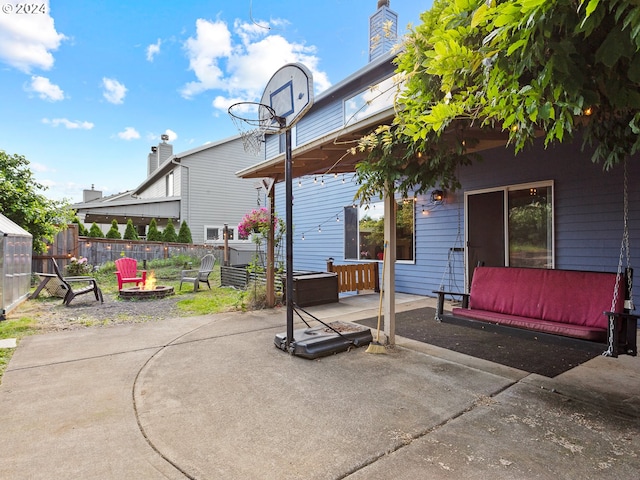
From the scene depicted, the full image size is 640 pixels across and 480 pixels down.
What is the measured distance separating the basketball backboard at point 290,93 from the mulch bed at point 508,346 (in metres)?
3.00

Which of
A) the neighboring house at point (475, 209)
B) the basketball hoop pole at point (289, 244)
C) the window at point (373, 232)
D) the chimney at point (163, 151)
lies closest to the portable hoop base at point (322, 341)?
the basketball hoop pole at point (289, 244)

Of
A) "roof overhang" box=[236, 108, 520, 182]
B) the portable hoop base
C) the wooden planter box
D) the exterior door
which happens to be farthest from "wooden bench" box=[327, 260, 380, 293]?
the portable hoop base

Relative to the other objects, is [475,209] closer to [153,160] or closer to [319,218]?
[319,218]

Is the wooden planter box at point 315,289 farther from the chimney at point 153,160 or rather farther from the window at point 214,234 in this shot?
the chimney at point 153,160

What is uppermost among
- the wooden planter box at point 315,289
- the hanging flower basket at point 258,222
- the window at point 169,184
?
the window at point 169,184

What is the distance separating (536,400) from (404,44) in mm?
2858

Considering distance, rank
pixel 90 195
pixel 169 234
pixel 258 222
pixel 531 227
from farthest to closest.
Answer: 1. pixel 90 195
2. pixel 169 234
3. pixel 258 222
4. pixel 531 227

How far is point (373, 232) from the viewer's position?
29.0ft

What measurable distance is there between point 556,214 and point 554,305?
2.70m

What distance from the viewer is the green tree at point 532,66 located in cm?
128

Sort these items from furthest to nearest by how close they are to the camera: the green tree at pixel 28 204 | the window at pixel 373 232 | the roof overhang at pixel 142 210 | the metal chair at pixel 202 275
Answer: the roof overhang at pixel 142 210 < the metal chair at pixel 202 275 < the green tree at pixel 28 204 < the window at pixel 373 232

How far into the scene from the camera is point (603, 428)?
229 centimetres

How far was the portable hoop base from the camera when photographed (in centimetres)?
376

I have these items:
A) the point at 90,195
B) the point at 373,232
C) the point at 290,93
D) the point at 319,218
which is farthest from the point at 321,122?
the point at 90,195
